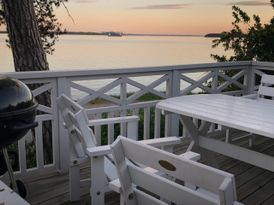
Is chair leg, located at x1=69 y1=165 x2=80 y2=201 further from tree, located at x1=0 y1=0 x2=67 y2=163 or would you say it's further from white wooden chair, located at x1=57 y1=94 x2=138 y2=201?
tree, located at x1=0 y1=0 x2=67 y2=163

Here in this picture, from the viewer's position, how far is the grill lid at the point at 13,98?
1.50m

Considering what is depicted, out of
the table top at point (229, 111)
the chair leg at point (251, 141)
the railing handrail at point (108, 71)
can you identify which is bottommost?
Result: the chair leg at point (251, 141)

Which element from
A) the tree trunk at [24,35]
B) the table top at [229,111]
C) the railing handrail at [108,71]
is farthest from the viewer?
the tree trunk at [24,35]

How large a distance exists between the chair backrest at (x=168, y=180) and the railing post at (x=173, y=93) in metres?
2.68

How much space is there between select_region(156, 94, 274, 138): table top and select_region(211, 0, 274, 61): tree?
4436mm

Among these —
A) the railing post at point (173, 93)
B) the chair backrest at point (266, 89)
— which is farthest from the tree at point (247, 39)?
the railing post at point (173, 93)

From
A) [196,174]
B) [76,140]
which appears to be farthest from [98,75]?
[196,174]

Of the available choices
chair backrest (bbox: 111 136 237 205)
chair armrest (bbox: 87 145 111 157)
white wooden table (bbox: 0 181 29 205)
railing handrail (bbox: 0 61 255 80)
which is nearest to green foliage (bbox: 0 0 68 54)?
railing handrail (bbox: 0 61 255 80)

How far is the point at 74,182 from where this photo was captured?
2846 millimetres

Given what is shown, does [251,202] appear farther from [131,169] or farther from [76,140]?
[131,169]

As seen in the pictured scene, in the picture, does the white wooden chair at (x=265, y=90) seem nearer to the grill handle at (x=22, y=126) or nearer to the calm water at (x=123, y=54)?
the calm water at (x=123, y=54)

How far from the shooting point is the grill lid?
4.94 ft

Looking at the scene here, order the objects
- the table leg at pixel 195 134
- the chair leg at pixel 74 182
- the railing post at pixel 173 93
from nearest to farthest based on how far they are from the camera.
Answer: the chair leg at pixel 74 182 < the table leg at pixel 195 134 < the railing post at pixel 173 93

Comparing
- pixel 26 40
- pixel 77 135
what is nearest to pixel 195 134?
pixel 77 135
